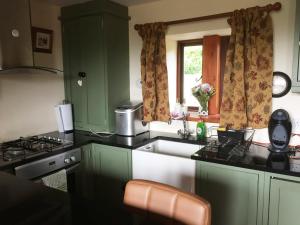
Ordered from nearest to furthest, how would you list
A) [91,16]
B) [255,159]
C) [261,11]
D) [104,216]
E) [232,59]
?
[104,216], [255,159], [261,11], [232,59], [91,16]

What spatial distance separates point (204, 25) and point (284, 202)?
157cm

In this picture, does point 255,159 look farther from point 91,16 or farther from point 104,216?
point 91,16

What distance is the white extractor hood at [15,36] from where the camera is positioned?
1795 millimetres

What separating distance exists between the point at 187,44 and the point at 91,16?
1032mm

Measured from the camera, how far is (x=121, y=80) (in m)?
2.69

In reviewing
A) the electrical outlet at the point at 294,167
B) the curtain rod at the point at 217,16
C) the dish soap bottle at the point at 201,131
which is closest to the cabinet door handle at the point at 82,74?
the curtain rod at the point at 217,16

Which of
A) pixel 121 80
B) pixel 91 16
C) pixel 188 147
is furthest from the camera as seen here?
pixel 121 80

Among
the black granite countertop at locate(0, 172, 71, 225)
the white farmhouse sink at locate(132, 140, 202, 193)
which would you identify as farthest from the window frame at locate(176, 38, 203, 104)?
the black granite countertop at locate(0, 172, 71, 225)

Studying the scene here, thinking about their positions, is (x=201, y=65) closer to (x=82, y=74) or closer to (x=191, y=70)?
(x=191, y=70)

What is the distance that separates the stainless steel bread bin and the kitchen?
0.11 m

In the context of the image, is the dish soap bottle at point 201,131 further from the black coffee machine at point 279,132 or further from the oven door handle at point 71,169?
the oven door handle at point 71,169

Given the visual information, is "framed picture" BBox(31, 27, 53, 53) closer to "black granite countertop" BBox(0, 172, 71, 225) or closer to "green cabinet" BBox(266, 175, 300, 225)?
"black granite countertop" BBox(0, 172, 71, 225)

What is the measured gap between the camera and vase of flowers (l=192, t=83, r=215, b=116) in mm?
2389

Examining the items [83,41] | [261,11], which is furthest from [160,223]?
[83,41]
